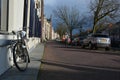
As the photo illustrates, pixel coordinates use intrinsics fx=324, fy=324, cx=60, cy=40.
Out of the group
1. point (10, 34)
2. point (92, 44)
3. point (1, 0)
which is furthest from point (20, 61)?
point (92, 44)

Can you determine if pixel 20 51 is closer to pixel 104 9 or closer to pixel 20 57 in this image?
pixel 20 57

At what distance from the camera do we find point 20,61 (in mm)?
10469

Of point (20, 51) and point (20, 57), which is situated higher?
point (20, 51)

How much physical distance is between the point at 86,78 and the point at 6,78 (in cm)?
249

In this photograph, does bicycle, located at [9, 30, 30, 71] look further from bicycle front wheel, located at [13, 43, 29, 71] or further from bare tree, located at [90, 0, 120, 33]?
bare tree, located at [90, 0, 120, 33]

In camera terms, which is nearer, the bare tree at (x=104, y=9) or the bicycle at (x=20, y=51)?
the bicycle at (x=20, y=51)

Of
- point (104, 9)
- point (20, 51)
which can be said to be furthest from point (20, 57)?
point (104, 9)

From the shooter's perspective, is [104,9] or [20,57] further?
[104,9]

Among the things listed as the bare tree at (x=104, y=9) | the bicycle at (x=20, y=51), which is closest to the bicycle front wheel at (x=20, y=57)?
the bicycle at (x=20, y=51)

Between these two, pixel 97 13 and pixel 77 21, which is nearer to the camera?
pixel 97 13

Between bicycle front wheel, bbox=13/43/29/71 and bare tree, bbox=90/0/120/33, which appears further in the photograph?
bare tree, bbox=90/0/120/33

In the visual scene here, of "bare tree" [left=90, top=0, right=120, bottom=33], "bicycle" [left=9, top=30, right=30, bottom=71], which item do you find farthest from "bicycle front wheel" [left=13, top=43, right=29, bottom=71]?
"bare tree" [left=90, top=0, right=120, bottom=33]

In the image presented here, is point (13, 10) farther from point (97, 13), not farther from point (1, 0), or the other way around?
point (97, 13)

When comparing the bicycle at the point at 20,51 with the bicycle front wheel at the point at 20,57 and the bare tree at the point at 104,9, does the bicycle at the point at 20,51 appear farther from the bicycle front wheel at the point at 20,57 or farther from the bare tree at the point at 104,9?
the bare tree at the point at 104,9
